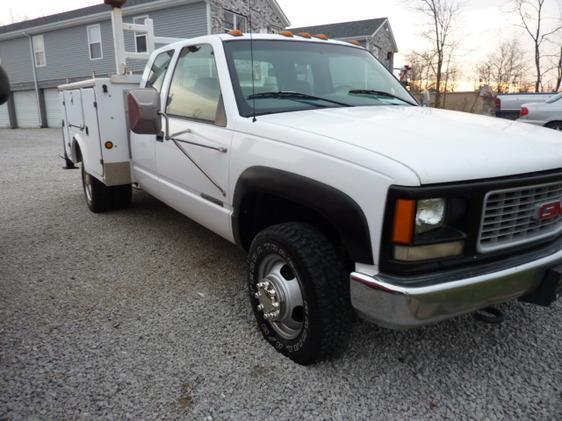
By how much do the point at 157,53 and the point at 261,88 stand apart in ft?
5.76

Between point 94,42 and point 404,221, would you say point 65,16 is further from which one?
point 404,221

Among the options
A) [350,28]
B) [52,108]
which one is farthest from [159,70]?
[350,28]

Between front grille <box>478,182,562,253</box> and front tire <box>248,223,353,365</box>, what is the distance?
723mm

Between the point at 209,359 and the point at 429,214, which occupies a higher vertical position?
the point at 429,214

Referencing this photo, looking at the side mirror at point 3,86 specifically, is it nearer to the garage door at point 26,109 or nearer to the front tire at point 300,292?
the front tire at point 300,292

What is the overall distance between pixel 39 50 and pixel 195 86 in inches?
1032

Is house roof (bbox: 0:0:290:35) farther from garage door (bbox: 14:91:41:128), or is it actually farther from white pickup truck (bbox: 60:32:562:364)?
white pickup truck (bbox: 60:32:562:364)

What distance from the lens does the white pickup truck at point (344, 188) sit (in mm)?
1952

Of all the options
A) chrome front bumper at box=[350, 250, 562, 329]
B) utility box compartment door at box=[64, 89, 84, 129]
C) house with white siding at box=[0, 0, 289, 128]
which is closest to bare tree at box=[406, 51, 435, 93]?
house with white siding at box=[0, 0, 289, 128]

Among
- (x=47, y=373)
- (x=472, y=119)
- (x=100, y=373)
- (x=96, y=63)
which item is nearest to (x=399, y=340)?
(x=472, y=119)

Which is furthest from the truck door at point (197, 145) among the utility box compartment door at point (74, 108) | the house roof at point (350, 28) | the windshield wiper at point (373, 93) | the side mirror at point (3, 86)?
the house roof at point (350, 28)

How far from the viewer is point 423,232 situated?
1.97m

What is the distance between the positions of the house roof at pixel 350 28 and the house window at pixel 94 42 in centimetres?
1097

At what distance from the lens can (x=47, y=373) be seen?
2.47 m
